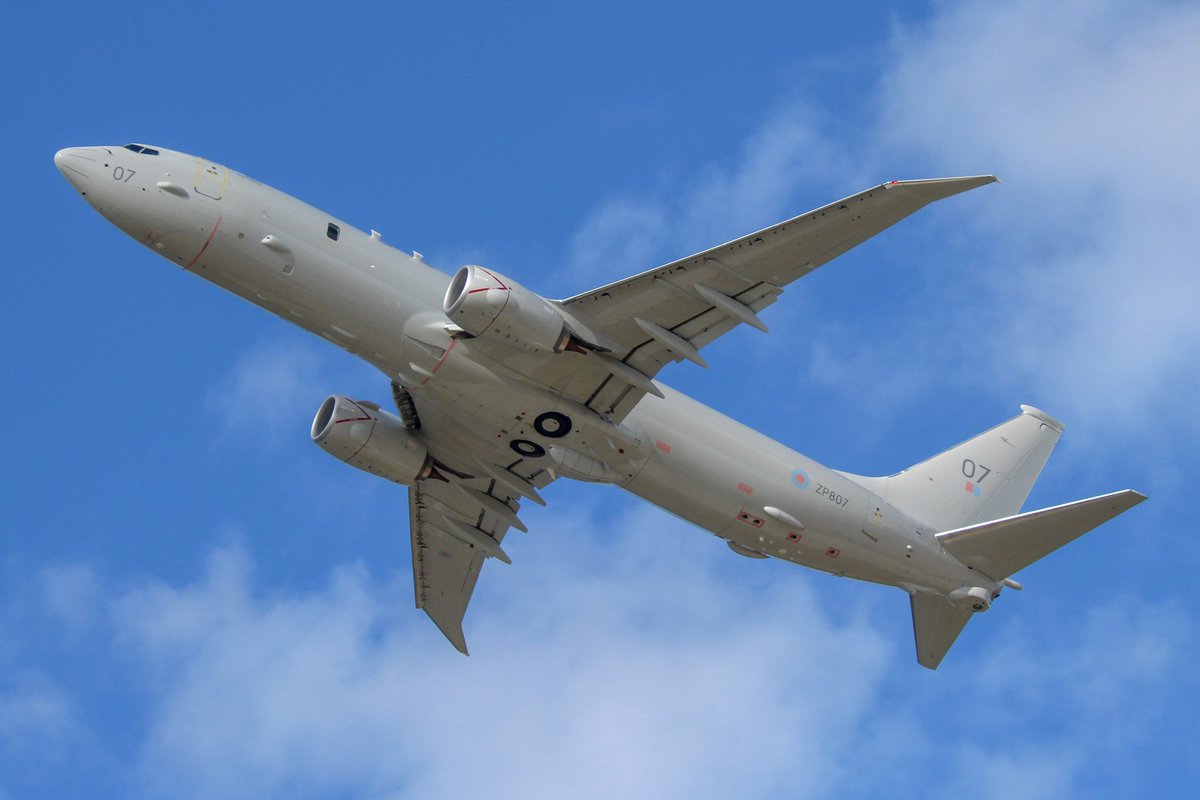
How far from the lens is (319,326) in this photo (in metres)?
40.5

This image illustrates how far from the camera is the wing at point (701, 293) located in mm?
37344

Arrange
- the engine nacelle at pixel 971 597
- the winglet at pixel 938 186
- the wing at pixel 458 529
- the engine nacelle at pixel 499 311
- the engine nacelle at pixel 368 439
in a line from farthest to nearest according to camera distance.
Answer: the wing at pixel 458 529, the engine nacelle at pixel 971 597, the engine nacelle at pixel 368 439, the engine nacelle at pixel 499 311, the winglet at pixel 938 186

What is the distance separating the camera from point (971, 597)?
47.2 metres

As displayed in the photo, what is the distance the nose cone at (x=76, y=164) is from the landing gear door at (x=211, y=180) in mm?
2727

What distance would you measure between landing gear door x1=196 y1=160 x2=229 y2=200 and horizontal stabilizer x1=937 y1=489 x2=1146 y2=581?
76.8ft

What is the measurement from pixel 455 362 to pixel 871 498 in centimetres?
1393

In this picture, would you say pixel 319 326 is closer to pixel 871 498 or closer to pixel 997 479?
pixel 871 498

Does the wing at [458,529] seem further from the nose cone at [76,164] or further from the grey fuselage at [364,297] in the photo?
the nose cone at [76,164]

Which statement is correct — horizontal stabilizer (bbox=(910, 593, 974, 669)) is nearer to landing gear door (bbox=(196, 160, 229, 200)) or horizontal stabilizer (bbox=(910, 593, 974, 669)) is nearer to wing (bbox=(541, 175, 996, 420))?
wing (bbox=(541, 175, 996, 420))

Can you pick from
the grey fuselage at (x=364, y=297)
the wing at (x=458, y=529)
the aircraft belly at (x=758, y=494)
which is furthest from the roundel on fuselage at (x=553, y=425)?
the wing at (x=458, y=529)

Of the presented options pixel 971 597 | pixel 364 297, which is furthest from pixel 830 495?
pixel 364 297

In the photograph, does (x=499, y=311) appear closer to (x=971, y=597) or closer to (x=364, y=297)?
(x=364, y=297)

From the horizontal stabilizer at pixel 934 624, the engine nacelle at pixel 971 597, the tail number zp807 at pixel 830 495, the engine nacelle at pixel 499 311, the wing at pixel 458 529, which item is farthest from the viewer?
the horizontal stabilizer at pixel 934 624

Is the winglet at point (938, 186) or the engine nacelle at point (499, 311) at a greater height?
the winglet at point (938, 186)
